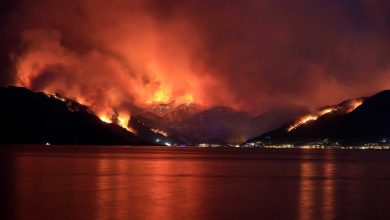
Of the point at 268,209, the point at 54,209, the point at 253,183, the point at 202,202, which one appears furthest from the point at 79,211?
the point at 253,183

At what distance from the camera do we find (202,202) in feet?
175

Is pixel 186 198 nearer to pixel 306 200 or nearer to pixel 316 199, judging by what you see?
pixel 306 200

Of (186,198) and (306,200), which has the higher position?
(186,198)

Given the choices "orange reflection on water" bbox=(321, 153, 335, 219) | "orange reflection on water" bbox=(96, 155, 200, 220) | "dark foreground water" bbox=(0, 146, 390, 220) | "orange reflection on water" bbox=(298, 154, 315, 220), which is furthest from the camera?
"orange reflection on water" bbox=(321, 153, 335, 219)

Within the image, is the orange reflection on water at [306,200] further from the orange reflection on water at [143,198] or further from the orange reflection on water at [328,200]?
the orange reflection on water at [143,198]

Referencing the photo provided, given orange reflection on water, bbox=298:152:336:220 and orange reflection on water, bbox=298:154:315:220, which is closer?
orange reflection on water, bbox=298:154:315:220

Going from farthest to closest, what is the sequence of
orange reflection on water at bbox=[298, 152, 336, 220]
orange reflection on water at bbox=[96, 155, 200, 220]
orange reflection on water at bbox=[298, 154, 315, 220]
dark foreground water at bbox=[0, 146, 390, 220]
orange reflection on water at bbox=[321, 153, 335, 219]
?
orange reflection on water at bbox=[321, 153, 335, 219] < orange reflection on water at bbox=[298, 152, 336, 220] < orange reflection on water at bbox=[298, 154, 315, 220] < dark foreground water at bbox=[0, 146, 390, 220] < orange reflection on water at bbox=[96, 155, 200, 220]

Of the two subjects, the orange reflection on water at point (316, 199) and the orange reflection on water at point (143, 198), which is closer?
the orange reflection on water at point (143, 198)

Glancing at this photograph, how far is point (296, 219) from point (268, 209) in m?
5.77

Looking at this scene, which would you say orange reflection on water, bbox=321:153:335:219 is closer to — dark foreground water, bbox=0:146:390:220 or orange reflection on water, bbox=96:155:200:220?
dark foreground water, bbox=0:146:390:220

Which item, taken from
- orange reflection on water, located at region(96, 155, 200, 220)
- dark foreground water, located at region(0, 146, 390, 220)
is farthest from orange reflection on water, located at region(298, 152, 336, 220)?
orange reflection on water, located at region(96, 155, 200, 220)

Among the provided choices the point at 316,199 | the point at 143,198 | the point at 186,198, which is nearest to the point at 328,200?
the point at 316,199

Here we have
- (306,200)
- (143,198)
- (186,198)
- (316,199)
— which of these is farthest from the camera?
(316,199)

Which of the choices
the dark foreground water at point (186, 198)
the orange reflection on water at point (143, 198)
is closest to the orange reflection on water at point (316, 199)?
the dark foreground water at point (186, 198)
